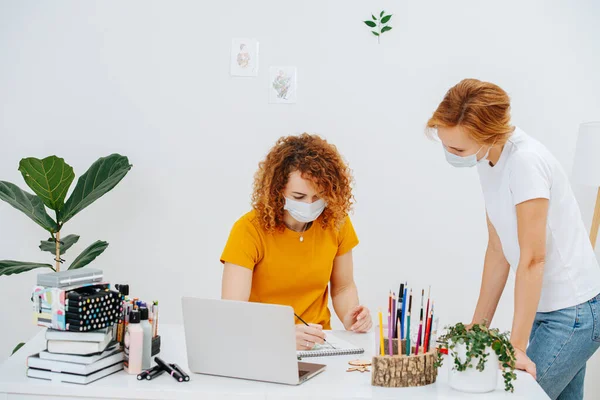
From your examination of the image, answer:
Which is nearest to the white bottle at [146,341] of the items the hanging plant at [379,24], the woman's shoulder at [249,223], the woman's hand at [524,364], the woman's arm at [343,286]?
the woman's shoulder at [249,223]

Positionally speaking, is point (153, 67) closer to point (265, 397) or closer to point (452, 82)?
point (452, 82)

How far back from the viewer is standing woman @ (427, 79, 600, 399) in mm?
1753

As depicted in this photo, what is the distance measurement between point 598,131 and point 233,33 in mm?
1582

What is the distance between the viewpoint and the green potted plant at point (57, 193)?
2699mm

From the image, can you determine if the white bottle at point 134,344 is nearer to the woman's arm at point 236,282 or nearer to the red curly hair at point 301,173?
the woman's arm at point 236,282

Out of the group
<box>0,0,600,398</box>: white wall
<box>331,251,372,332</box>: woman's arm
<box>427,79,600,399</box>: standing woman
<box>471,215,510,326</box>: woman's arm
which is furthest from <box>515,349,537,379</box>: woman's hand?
<box>0,0,600,398</box>: white wall

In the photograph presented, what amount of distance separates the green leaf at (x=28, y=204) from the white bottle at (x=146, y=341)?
1.30 m

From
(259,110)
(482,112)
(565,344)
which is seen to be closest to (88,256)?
(259,110)

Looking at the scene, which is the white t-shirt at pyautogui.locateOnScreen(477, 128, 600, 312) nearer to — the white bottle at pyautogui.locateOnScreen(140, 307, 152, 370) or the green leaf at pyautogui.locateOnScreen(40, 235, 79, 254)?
the white bottle at pyautogui.locateOnScreen(140, 307, 152, 370)

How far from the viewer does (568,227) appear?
183cm

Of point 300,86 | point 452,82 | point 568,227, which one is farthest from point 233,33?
point 568,227

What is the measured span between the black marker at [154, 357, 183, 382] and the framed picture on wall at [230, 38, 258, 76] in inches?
67.3

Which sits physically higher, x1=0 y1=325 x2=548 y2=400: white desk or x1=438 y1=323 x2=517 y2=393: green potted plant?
x1=438 y1=323 x2=517 y2=393: green potted plant

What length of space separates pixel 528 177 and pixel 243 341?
81 cm
